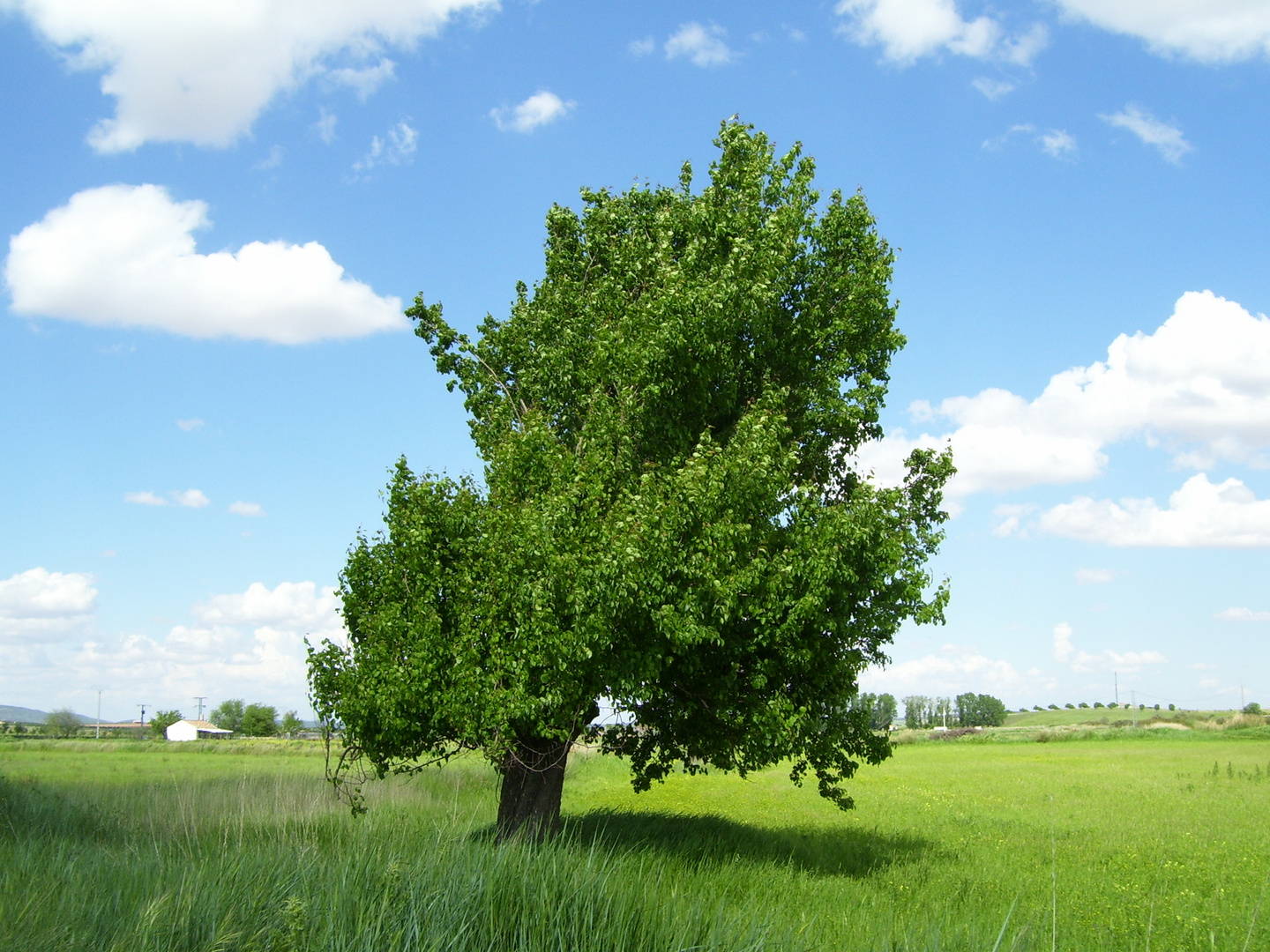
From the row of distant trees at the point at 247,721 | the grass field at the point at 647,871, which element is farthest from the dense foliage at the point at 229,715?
the grass field at the point at 647,871

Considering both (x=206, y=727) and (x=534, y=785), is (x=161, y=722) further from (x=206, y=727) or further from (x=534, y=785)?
(x=534, y=785)

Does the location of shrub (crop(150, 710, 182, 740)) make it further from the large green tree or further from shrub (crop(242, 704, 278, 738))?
the large green tree

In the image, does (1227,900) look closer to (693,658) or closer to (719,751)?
(719,751)

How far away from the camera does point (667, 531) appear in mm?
14148

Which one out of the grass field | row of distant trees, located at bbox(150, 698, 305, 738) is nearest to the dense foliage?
row of distant trees, located at bbox(150, 698, 305, 738)

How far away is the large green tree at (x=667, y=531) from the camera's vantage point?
47.2 ft

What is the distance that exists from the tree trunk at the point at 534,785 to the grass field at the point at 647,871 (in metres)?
0.84

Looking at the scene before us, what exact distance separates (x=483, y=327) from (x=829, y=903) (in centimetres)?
1461

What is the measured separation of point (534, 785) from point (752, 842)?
583cm

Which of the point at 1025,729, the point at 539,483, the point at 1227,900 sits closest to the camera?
the point at 1227,900

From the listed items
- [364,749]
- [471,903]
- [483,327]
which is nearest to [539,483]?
[364,749]

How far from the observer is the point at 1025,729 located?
Result: 9556 centimetres

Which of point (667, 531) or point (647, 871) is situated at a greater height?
point (667, 531)

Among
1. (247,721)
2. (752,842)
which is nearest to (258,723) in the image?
(247,721)
